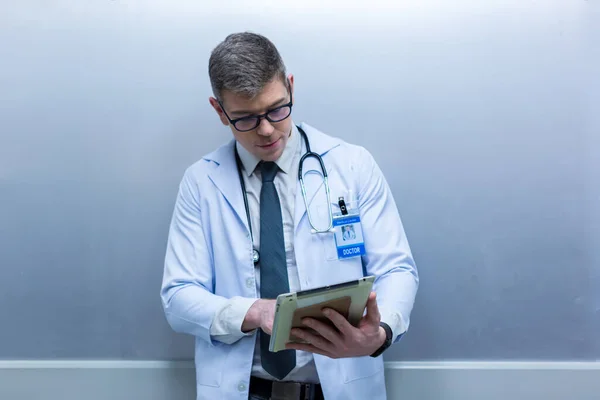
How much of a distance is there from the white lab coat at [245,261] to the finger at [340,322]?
211 millimetres

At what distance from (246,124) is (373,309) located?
2.05ft

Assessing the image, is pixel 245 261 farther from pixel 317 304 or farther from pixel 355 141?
pixel 355 141

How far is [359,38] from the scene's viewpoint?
1.87 metres

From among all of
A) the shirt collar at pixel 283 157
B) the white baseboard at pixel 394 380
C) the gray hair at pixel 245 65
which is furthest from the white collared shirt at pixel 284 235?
the white baseboard at pixel 394 380

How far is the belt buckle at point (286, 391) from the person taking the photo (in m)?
1.54

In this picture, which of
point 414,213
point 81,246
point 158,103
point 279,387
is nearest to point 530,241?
point 414,213

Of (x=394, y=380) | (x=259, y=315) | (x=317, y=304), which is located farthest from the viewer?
(x=394, y=380)

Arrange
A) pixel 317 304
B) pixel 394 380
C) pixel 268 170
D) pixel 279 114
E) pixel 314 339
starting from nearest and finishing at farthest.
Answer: pixel 317 304, pixel 314 339, pixel 279 114, pixel 268 170, pixel 394 380

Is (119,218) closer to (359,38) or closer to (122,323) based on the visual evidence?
(122,323)

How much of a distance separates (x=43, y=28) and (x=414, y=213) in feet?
4.81

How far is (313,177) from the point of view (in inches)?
64.7

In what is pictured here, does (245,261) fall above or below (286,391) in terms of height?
above

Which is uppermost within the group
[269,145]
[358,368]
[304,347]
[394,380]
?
[269,145]

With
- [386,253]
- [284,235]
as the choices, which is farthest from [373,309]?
[284,235]
